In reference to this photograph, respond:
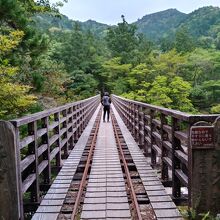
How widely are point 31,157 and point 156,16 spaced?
176390mm

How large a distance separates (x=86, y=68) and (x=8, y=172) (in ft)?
163

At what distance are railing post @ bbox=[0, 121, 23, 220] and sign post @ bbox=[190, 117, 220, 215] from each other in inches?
79.2

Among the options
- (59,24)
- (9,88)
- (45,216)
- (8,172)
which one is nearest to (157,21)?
(59,24)

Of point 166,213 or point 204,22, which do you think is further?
point 204,22

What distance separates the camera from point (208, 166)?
4059 millimetres

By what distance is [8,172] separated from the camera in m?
3.91

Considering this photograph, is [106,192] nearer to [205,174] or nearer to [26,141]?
[26,141]

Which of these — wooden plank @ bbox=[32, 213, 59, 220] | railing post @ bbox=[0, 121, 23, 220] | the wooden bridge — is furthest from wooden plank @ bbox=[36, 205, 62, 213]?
railing post @ bbox=[0, 121, 23, 220]

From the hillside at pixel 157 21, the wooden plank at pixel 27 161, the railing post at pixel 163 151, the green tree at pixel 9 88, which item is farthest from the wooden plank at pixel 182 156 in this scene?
the hillside at pixel 157 21

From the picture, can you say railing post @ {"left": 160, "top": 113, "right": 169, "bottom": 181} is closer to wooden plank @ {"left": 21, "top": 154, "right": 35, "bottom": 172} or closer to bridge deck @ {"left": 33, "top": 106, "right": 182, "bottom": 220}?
bridge deck @ {"left": 33, "top": 106, "right": 182, "bottom": 220}

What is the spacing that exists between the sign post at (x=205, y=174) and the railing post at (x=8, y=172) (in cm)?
201

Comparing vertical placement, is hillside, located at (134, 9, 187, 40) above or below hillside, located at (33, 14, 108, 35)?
above

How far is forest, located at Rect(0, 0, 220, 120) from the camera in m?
10.9

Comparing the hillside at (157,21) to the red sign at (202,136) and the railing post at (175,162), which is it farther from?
the red sign at (202,136)
